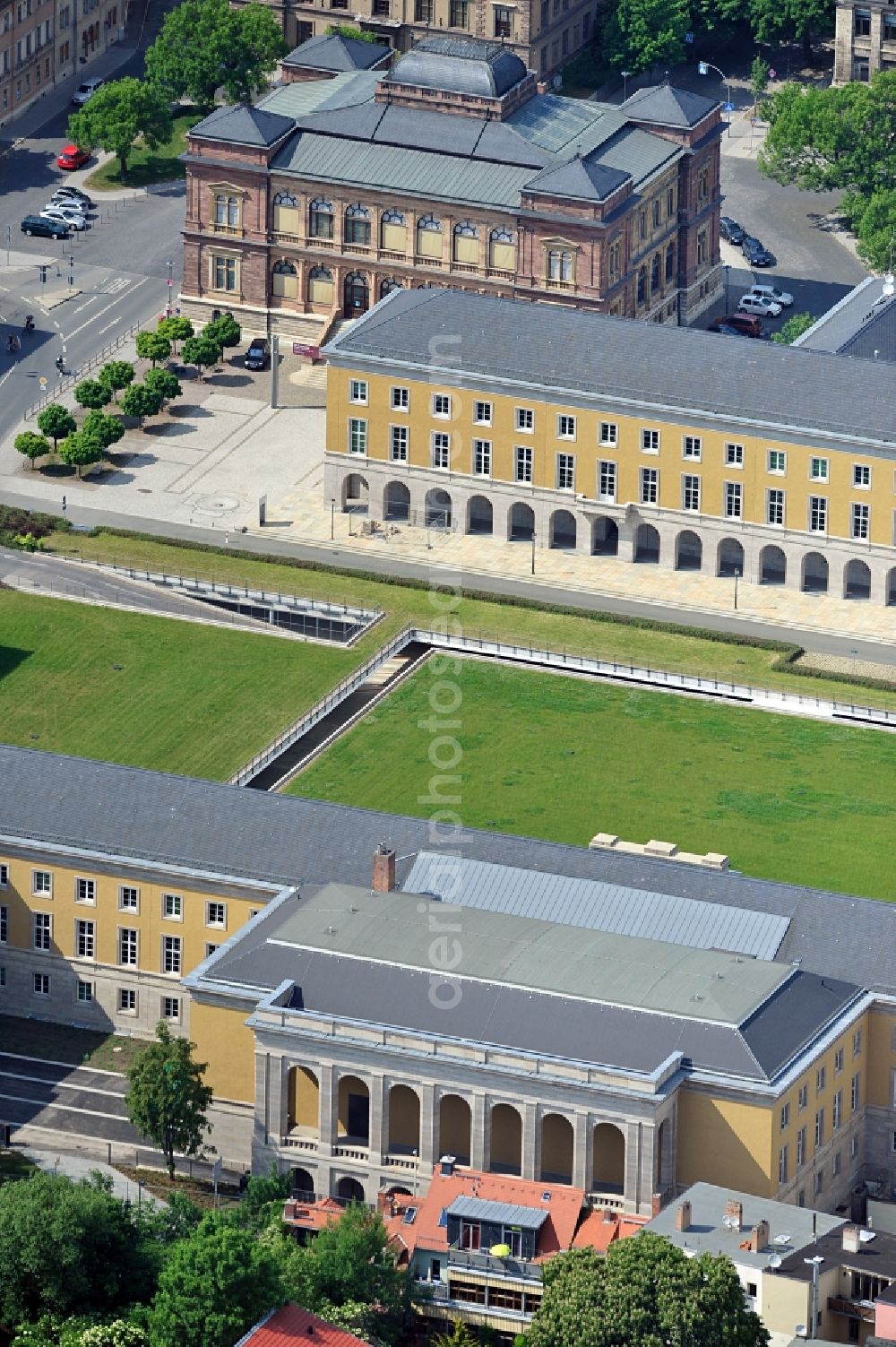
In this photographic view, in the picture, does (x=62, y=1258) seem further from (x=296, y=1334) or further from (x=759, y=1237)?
(x=759, y=1237)

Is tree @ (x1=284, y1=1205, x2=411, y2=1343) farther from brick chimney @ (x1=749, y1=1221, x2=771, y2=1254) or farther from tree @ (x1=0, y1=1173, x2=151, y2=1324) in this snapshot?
brick chimney @ (x1=749, y1=1221, x2=771, y2=1254)

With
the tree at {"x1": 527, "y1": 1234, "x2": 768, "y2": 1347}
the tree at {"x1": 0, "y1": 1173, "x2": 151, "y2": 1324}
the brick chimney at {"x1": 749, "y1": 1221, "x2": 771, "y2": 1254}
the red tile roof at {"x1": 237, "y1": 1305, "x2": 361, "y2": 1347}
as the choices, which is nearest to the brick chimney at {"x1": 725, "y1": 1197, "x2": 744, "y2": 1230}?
the brick chimney at {"x1": 749, "y1": 1221, "x2": 771, "y2": 1254}

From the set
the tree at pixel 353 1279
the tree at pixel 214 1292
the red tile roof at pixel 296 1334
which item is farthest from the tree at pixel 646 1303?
the tree at pixel 214 1292

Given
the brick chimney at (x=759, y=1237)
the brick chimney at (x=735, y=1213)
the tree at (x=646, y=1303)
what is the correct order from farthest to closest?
the brick chimney at (x=735, y=1213) → the brick chimney at (x=759, y=1237) → the tree at (x=646, y=1303)

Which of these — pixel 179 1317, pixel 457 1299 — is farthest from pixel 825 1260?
pixel 179 1317

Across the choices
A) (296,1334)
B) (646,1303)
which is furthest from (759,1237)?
(296,1334)

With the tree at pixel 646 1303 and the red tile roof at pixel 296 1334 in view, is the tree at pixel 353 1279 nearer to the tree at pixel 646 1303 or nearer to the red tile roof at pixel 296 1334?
the red tile roof at pixel 296 1334
